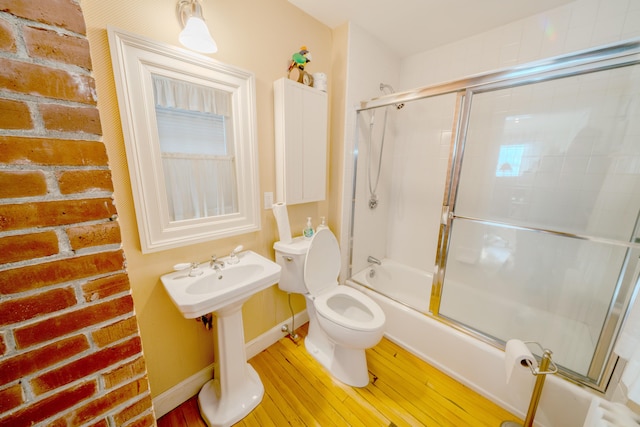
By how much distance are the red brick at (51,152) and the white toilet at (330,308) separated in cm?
109

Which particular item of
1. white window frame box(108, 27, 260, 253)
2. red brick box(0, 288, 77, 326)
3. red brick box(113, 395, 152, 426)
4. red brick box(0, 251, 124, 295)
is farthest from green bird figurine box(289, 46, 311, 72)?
red brick box(113, 395, 152, 426)

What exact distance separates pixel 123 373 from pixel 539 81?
79.6 inches

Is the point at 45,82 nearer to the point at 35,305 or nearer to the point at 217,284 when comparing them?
the point at 35,305

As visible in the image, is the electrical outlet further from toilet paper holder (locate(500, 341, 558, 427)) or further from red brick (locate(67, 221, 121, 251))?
toilet paper holder (locate(500, 341, 558, 427))

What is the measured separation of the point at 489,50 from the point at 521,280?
69.6 inches

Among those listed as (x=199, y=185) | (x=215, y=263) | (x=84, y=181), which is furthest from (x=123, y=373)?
(x=199, y=185)

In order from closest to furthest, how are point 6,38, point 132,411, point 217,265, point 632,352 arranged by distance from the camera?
point 6,38 < point 132,411 < point 632,352 < point 217,265

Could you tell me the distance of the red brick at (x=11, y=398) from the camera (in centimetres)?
47

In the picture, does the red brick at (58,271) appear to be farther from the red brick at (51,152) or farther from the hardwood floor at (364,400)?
the hardwood floor at (364,400)

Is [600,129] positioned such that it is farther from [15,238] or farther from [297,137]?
[15,238]

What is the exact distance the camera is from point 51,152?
0.47m

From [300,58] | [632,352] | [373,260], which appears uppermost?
[300,58]

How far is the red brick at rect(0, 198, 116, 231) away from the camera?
45 centimetres

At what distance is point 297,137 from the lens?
148 centimetres
